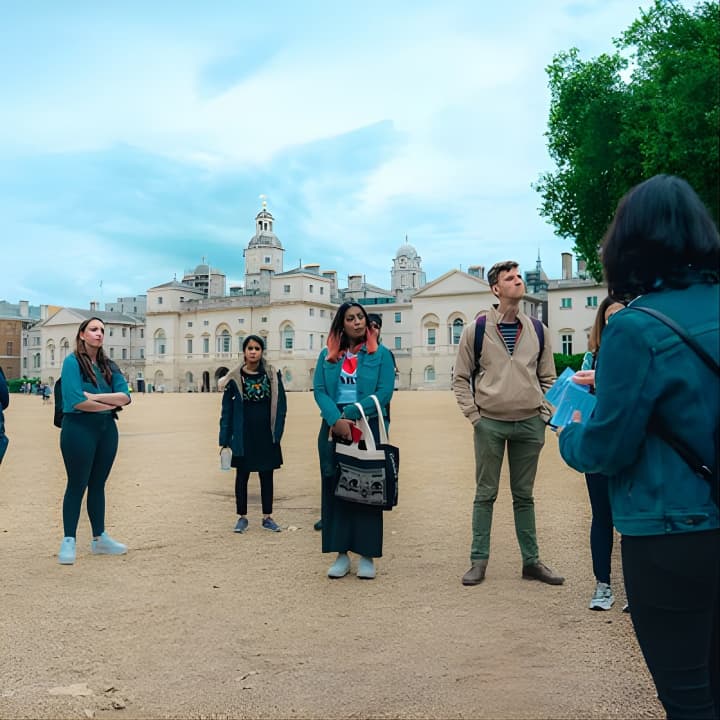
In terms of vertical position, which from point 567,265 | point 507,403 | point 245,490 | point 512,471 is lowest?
point 245,490

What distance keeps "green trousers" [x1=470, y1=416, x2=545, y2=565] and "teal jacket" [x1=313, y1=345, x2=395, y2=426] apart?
76 cm

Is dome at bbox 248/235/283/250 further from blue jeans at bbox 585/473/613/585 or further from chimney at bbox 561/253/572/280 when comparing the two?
blue jeans at bbox 585/473/613/585

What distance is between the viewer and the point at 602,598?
464 cm

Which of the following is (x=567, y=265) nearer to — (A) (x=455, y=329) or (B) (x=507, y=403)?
(A) (x=455, y=329)

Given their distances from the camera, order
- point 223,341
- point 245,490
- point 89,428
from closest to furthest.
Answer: point 89,428 → point 245,490 → point 223,341

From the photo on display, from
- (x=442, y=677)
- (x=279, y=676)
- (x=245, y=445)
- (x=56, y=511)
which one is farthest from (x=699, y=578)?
(x=56, y=511)

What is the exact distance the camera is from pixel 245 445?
7102 millimetres

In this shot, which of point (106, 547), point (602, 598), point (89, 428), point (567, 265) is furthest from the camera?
point (567, 265)

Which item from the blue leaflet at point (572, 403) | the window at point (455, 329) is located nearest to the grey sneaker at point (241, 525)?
the blue leaflet at point (572, 403)

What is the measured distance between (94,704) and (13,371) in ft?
365

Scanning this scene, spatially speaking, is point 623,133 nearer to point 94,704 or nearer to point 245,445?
point 245,445

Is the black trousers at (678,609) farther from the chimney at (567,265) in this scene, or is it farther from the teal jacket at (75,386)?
the chimney at (567,265)

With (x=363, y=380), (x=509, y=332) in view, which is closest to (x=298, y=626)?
(x=363, y=380)

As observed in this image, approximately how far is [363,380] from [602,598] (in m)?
2.18
